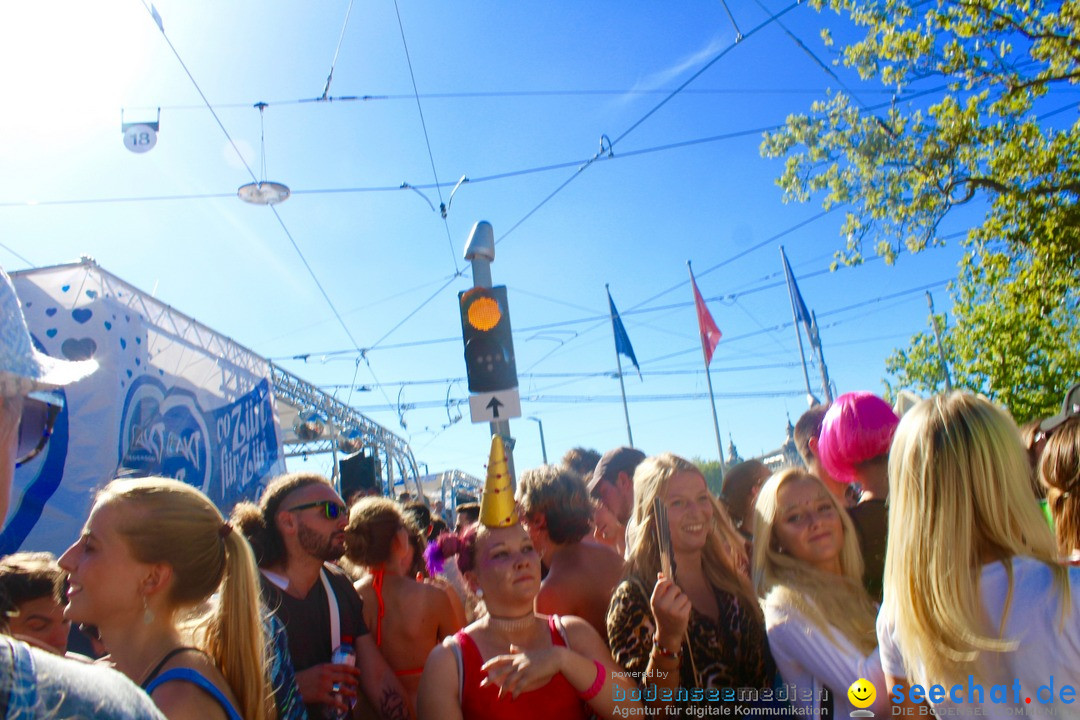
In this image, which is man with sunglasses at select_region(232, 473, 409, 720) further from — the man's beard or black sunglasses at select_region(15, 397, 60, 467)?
black sunglasses at select_region(15, 397, 60, 467)

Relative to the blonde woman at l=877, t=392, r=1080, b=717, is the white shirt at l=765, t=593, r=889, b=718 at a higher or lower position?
lower

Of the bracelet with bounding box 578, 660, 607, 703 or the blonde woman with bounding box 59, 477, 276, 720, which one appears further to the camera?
the bracelet with bounding box 578, 660, 607, 703

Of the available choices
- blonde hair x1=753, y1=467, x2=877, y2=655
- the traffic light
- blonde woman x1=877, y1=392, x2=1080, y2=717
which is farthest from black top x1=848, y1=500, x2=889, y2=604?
the traffic light

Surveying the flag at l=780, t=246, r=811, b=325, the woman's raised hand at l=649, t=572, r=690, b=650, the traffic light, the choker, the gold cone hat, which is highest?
the flag at l=780, t=246, r=811, b=325

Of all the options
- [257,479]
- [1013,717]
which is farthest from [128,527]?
[257,479]

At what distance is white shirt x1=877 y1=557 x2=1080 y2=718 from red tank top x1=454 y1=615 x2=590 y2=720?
1.18m

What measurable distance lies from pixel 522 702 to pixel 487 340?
2.82 m

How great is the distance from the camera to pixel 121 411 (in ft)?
22.9

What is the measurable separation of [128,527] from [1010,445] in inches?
97.7

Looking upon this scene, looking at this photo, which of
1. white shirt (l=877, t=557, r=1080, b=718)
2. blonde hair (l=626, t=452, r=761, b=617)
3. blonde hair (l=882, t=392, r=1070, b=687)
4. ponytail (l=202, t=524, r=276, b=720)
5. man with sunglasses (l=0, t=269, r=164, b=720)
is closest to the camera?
man with sunglasses (l=0, t=269, r=164, b=720)

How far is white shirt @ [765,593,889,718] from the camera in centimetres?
207

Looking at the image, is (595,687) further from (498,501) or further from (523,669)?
(498,501)

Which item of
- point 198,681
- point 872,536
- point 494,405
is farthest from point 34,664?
point 494,405

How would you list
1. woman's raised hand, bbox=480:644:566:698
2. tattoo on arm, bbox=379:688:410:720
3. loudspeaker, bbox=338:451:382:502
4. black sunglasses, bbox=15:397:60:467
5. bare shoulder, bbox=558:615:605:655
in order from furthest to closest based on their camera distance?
loudspeaker, bbox=338:451:382:502 < tattoo on arm, bbox=379:688:410:720 < bare shoulder, bbox=558:615:605:655 < woman's raised hand, bbox=480:644:566:698 < black sunglasses, bbox=15:397:60:467
